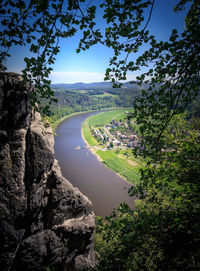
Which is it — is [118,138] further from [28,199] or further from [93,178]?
[28,199]

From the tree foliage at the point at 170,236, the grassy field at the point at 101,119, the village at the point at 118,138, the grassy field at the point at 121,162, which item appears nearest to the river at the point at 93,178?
the grassy field at the point at 121,162

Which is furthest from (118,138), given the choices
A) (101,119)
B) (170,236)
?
(170,236)

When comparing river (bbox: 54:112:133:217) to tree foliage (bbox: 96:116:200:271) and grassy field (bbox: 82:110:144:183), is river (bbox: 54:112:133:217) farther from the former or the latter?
tree foliage (bbox: 96:116:200:271)

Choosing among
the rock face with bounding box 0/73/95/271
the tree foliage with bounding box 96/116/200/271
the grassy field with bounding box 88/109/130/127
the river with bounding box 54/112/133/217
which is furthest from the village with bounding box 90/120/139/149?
the tree foliage with bounding box 96/116/200/271

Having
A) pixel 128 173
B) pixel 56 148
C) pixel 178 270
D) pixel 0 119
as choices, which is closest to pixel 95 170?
pixel 128 173

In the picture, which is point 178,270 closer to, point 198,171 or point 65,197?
point 198,171

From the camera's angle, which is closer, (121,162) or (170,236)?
(170,236)

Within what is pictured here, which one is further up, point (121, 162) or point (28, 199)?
point (28, 199)
